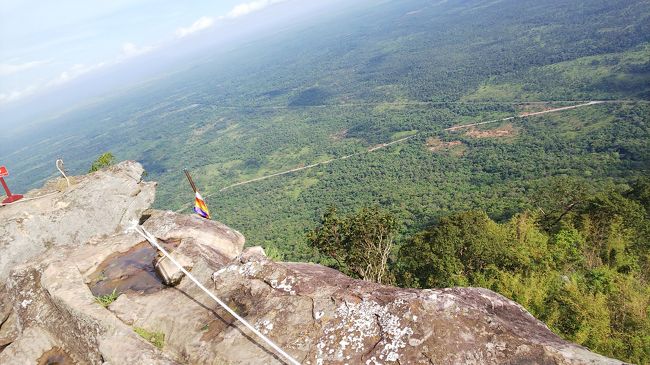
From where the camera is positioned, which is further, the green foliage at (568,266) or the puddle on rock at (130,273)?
the green foliage at (568,266)

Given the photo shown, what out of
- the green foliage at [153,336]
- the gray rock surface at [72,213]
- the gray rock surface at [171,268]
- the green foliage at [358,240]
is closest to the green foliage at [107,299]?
the gray rock surface at [171,268]

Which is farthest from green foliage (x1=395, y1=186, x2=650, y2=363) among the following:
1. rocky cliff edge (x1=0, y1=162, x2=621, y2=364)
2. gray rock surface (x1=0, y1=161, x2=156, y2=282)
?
gray rock surface (x1=0, y1=161, x2=156, y2=282)

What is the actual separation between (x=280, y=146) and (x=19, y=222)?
125947 millimetres

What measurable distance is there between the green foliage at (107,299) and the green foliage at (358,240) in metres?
15.4

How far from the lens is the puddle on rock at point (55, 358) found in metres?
9.61

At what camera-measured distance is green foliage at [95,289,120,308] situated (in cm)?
1038

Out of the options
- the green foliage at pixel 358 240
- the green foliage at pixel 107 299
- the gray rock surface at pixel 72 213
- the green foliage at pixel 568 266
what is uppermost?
the gray rock surface at pixel 72 213

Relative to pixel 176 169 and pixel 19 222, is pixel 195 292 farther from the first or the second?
pixel 176 169

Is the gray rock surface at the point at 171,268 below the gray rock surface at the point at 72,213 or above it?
below

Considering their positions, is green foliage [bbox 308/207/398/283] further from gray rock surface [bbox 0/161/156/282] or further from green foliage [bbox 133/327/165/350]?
green foliage [bbox 133/327/165/350]

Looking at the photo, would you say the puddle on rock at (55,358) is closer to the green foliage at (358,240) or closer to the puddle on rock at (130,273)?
the puddle on rock at (130,273)

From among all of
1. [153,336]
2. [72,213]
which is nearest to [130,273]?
[153,336]

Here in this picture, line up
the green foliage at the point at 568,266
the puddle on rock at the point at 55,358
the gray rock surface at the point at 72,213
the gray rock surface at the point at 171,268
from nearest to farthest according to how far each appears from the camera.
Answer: the puddle on rock at the point at 55,358 → the gray rock surface at the point at 171,268 → the green foliage at the point at 568,266 → the gray rock surface at the point at 72,213

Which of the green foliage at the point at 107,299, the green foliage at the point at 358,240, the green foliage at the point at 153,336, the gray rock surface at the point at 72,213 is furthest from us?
the green foliage at the point at 358,240
